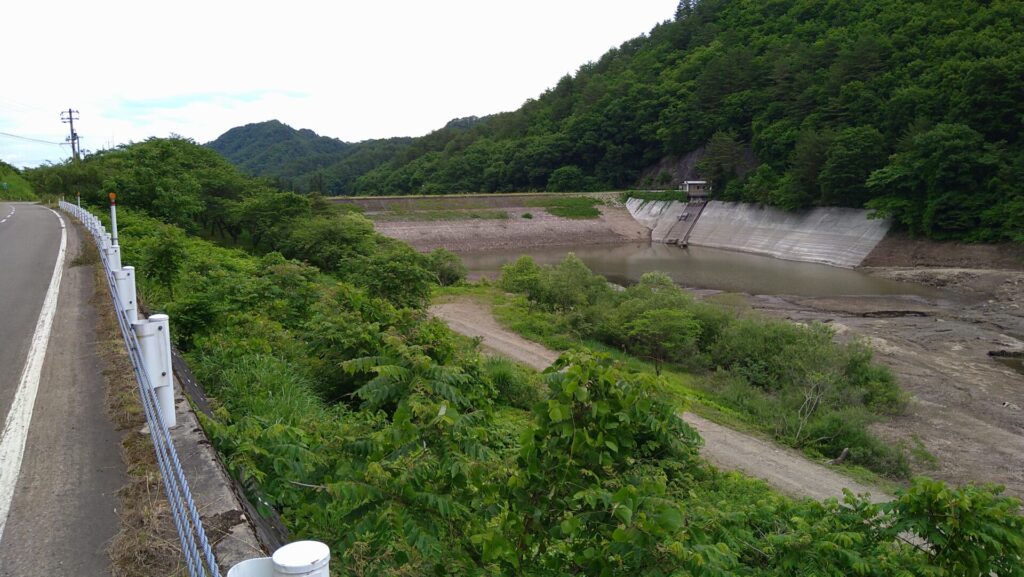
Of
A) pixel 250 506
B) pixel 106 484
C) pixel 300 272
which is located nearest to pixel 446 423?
pixel 250 506

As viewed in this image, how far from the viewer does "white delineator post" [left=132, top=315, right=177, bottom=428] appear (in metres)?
4.50

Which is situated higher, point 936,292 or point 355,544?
point 355,544

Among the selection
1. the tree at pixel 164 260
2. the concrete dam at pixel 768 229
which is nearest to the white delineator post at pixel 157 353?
the tree at pixel 164 260

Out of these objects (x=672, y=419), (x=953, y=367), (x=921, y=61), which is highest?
(x=921, y=61)

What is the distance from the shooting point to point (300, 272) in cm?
1322

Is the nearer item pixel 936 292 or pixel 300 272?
pixel 300 272

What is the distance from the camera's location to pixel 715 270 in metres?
42.6

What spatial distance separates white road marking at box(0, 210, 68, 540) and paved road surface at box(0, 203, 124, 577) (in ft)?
0.04

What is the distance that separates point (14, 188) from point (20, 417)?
2158 inches

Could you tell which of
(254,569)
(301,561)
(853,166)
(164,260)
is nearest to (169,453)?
(254,569)

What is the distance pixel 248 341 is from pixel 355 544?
5822 mm

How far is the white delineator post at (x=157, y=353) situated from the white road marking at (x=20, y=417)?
1.04 meters

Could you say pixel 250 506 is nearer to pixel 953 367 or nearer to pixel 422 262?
pixel 422 262

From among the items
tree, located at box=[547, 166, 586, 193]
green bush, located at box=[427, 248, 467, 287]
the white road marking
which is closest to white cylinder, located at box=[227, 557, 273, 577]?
the white road marking
